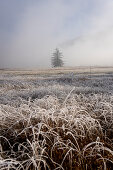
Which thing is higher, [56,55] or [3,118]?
[56,55]

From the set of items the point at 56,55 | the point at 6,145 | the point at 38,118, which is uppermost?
the point at 56,55

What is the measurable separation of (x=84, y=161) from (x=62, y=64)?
73.4 metres

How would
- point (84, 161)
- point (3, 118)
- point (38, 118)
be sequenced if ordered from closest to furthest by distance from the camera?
point (84, 161) < point (38, 118) < point (3, 118)

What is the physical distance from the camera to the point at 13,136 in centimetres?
456

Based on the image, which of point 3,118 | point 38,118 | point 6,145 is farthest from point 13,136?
point 3,118

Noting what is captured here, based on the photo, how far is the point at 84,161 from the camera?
3289 mm

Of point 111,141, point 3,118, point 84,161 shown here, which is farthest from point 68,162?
point 3,118

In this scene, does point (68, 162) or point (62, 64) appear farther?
point (62, 64)

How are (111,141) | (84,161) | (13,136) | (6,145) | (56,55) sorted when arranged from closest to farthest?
(84,161), (111,141), (6,145), (13,136), (56,55)

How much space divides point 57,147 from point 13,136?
1.27m

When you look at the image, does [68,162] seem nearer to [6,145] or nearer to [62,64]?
[6,145]

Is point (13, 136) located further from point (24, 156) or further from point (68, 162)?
point (68, 162)

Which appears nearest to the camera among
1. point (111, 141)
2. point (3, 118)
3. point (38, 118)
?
point (111, 141)

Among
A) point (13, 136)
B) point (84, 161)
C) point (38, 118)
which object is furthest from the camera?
point (38, 118)
